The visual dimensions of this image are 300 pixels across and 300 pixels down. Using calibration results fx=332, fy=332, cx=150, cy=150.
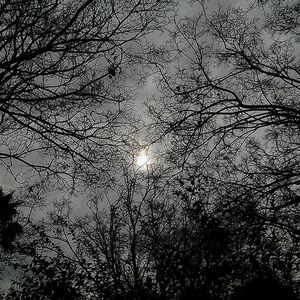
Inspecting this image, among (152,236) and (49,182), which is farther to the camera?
(152,236)

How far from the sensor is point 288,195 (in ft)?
18.9

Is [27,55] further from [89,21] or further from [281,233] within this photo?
[281,233]

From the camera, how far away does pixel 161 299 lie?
7.85 metres

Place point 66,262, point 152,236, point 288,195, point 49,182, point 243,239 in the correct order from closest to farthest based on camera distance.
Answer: point 243,239 → point 288,195 → point 49,182 → point 152,236 → point 66,262

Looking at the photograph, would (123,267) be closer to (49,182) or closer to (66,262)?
(66,262)

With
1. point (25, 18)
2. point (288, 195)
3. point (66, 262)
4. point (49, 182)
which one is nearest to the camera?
point (25, 18)

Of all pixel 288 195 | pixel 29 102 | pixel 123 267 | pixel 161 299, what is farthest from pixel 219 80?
pixel 123 267

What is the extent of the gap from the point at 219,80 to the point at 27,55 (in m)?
3.53

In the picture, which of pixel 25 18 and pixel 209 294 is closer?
pixel 25 18

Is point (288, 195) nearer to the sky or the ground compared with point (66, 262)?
nearer to the ground

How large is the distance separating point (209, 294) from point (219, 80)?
4358 mm

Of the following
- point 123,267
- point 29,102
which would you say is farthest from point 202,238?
point 123,267

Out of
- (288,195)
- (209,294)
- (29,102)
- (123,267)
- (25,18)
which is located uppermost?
(25,18)

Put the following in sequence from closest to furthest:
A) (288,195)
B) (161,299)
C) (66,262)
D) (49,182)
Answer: (288,195) → (49,182) → (161,299) → (66,262)
